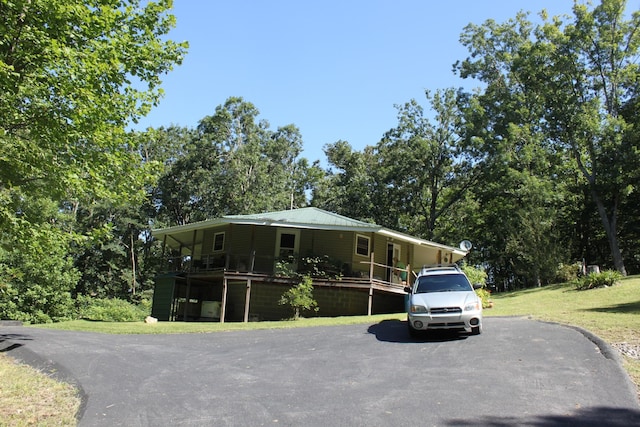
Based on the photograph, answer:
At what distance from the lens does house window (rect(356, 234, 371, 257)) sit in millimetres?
22622

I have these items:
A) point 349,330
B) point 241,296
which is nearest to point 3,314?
point 241,296

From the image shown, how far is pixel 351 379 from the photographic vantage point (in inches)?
311

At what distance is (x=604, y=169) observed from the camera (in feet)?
94.4

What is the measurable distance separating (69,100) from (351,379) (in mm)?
7639

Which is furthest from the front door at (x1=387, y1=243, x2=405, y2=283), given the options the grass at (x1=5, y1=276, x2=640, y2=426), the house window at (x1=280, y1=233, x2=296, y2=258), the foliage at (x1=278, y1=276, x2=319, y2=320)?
the grass at (x1=5, y1=276, x2=640, y2=426)

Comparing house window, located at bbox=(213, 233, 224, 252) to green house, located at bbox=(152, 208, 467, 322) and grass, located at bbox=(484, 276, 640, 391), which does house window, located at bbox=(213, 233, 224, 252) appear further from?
grass, located at bbox=(484, 276, 640, 391)

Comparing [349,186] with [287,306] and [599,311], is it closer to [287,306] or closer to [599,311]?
[287,306]

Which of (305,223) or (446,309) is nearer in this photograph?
(446,309)

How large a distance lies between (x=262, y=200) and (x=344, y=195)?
7.37 metres

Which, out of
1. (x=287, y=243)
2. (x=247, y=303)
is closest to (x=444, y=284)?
(x=247, y=303)

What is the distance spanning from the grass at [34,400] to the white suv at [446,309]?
7.36m

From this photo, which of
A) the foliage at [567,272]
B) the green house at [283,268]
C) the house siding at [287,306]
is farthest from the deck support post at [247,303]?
the foliage at [567,272]

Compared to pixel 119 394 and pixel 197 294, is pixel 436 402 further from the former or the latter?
pixel 197 294

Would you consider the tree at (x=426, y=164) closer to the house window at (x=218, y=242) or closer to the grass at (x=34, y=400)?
the house window at (x=218, y=242)
